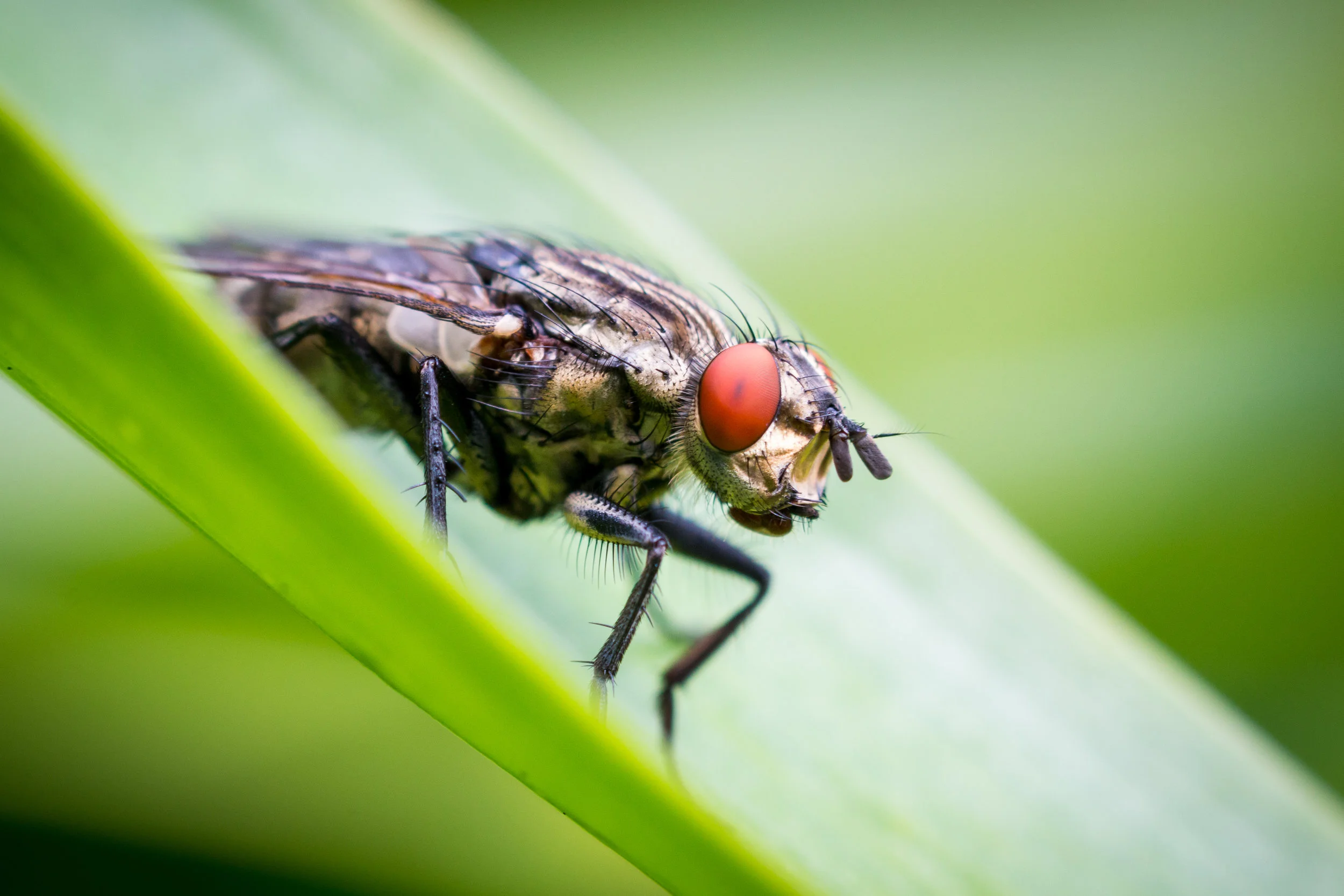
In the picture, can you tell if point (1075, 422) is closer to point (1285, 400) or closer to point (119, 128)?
point (1285, 400)

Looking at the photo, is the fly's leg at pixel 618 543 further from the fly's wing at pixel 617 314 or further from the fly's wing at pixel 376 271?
the fly's wing at pixel 376 271

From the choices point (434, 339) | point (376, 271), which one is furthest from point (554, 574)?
point (376, 271)

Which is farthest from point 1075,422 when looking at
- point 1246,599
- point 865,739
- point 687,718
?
point 687,718

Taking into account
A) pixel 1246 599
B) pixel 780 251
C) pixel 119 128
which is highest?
pixel 780 251

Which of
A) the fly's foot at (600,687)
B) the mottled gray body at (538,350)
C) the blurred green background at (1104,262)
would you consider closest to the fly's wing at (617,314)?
the mottled gray body at (538,350)

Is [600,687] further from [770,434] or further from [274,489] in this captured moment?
[274,489]

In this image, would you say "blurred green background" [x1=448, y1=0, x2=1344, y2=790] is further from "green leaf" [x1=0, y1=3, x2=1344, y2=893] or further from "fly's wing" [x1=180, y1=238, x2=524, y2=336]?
"fly's wing" [x1=180, y1=238, x2=524, y2=336]

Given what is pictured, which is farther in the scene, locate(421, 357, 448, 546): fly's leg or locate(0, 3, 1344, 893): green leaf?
locate(421, 357, 448, 546): fly's leg

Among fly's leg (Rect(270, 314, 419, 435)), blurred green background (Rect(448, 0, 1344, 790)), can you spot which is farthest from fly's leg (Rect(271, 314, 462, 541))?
blurred green background (Rect(448, 0, 1344, 790))
